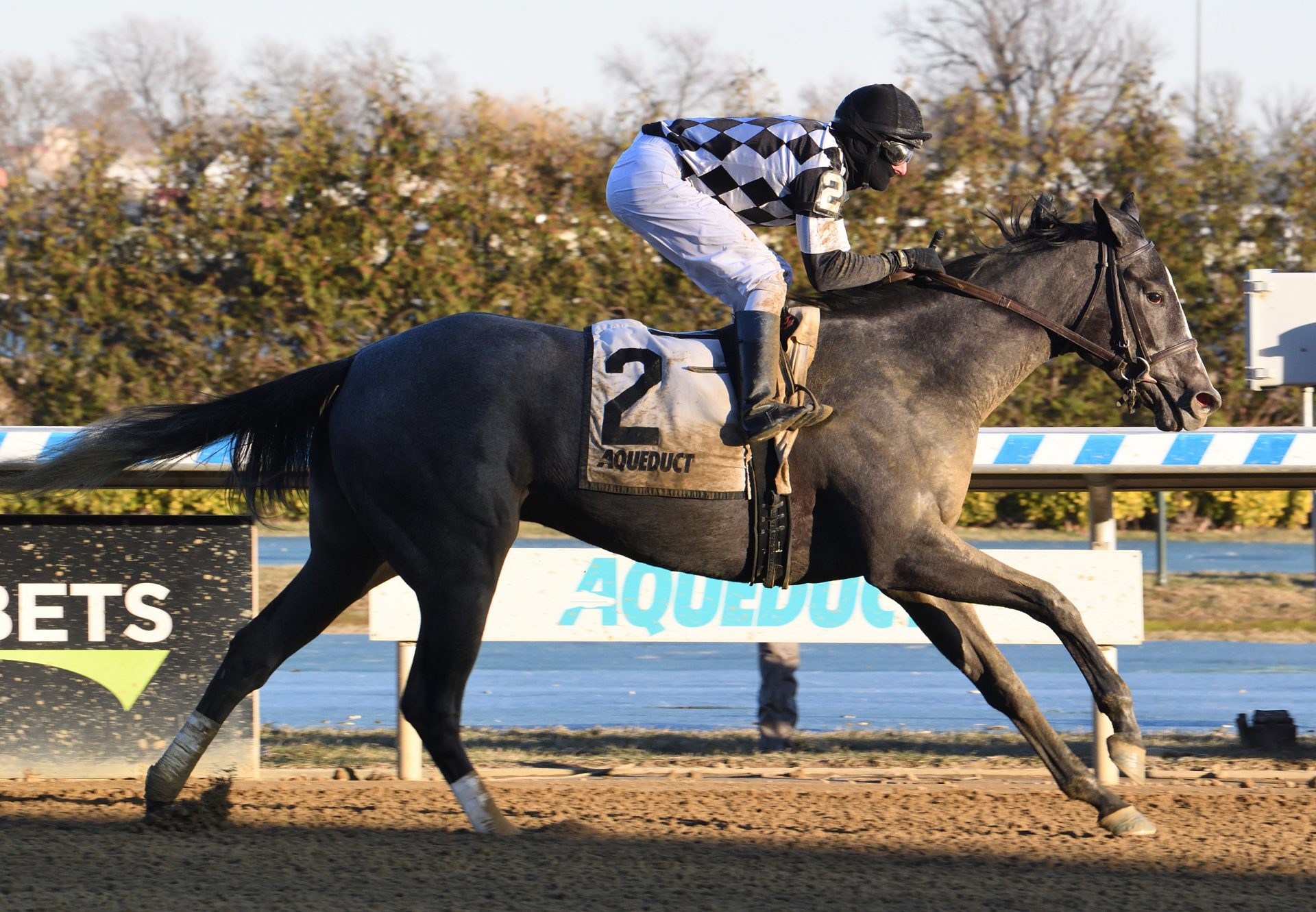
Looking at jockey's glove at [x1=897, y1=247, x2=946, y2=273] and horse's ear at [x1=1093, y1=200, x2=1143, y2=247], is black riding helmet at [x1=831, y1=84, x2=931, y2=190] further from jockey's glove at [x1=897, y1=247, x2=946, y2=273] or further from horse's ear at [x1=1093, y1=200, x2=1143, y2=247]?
horse's ear at [x1=1093, y1=200, x2=1143, y2=247]

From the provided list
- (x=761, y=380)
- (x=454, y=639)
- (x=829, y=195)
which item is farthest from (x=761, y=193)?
(x=454, y=639)

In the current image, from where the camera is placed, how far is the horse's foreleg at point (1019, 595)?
4.47 m

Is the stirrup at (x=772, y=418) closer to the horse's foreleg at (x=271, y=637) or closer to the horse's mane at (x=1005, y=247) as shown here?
the horse's mane at (x=1005, y=247)

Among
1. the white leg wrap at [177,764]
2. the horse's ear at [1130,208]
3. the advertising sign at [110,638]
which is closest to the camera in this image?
the white leg wrap at [177,764]

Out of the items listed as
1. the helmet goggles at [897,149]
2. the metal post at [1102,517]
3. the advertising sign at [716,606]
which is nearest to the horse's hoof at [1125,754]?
the advertising sign at [716,606]

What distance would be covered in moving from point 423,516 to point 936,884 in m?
1.78

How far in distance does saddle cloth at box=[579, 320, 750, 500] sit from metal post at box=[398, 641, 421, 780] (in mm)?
1396

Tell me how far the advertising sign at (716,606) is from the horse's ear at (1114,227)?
1271 millimetres

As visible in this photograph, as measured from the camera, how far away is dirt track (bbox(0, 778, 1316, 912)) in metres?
3.87

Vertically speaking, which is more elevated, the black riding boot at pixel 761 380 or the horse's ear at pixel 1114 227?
the horse's ear at pixel 1114 227

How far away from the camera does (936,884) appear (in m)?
4.03

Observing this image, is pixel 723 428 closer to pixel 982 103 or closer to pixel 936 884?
pixel 936 884

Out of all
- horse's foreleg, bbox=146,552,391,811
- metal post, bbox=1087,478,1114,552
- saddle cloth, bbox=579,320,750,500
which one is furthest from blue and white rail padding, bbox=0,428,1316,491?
saddle cloth, bbox=579,320,750,500

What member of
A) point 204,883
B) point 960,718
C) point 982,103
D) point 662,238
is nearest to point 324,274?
point 982,103
